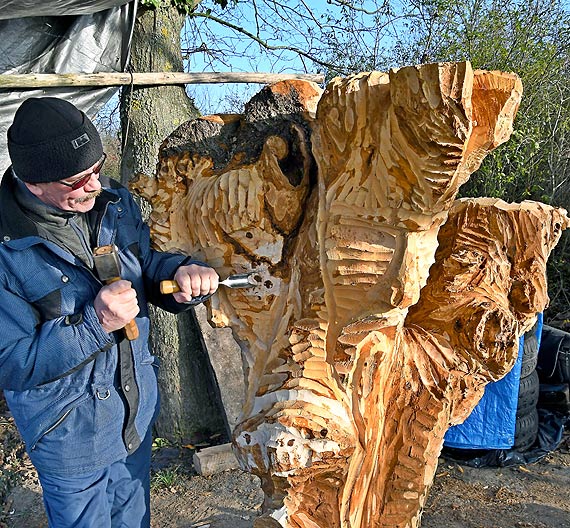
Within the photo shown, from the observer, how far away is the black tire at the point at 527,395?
11.3 ft

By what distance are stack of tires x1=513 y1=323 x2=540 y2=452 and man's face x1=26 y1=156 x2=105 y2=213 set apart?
9.47 ft

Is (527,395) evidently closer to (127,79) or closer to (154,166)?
(154,166)

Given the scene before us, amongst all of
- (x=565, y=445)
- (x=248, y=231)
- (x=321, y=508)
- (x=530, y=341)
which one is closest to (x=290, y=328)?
(x=248, y=231)

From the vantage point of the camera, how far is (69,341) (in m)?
1.36

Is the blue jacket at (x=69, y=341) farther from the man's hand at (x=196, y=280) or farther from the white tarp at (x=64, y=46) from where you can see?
the white tarp at (x=64, y=46)

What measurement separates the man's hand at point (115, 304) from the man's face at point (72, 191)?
0.24m

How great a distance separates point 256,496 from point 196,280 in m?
2.30

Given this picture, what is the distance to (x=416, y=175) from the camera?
1.07 metres

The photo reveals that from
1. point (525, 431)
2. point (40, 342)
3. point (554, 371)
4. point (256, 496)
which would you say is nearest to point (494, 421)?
point (525, 431)

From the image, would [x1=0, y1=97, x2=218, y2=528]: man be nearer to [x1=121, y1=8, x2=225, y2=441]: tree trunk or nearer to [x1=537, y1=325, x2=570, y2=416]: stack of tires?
[x1=121, y1=8, x2=225, y2=441]: tree trunk

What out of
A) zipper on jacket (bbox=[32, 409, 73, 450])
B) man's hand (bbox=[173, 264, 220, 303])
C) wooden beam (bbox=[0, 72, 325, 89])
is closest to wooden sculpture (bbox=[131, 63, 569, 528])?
man's hand (bbox=[173, 264, 220, 303])

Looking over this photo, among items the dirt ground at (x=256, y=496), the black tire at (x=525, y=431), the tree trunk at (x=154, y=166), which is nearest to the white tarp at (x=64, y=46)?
the tree trunk at (x=154, y=166)

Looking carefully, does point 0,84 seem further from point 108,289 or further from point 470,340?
point 470,340

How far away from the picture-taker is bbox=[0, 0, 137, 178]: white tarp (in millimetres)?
2936
